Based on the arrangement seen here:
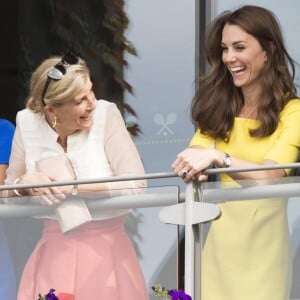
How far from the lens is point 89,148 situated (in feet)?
20.0

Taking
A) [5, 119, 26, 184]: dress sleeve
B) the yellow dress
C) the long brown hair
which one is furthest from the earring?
the yellow dress

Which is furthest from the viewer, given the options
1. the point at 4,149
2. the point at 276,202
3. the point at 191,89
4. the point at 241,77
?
the point at 191,89

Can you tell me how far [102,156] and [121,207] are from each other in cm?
42

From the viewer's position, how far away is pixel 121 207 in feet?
18.7

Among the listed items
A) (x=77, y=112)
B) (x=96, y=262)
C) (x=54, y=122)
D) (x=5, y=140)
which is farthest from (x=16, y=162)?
(x=96, y=262)

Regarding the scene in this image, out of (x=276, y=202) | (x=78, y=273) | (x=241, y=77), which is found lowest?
(x=78, y=273)

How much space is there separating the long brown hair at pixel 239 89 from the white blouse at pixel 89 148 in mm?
355

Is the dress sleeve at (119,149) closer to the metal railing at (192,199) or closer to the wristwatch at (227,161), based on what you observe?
the metal railing at (192,199)

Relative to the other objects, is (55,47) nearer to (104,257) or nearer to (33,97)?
(33,97)

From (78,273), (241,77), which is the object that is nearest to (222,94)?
(241,77)

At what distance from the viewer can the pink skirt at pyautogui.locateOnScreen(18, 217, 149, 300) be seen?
5.77m

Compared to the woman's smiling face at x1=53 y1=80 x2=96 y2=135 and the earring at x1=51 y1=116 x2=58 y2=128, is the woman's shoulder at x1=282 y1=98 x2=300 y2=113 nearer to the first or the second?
the woman's smiling face at x1=53 y1=80 x2=96 y2=135

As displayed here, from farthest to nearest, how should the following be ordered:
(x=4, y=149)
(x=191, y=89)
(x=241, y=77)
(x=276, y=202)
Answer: (x=191, y=89), (x=4, y=149), (x=241, y=77), (x=276, y=202)

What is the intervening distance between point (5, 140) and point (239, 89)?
1.37m
